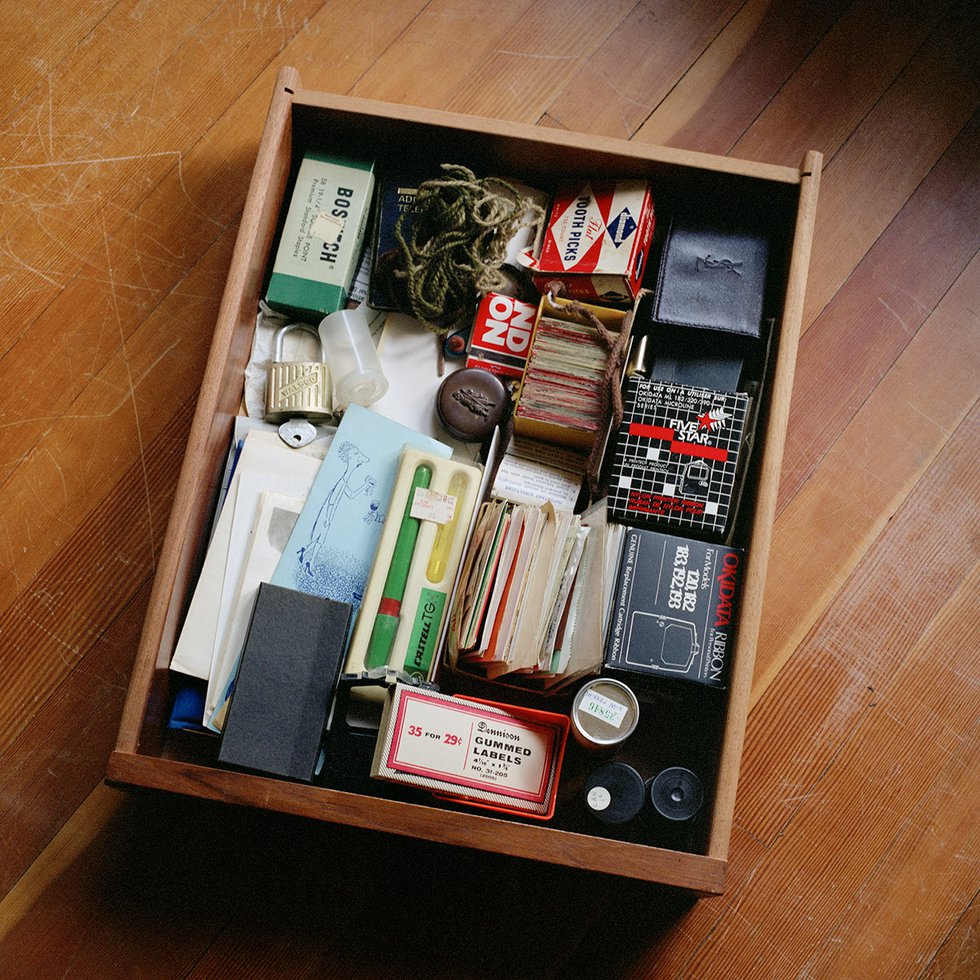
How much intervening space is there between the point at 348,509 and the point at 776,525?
62cm

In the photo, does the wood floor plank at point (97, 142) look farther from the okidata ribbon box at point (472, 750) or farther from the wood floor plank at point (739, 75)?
the okidata ribbon box at point (472, 750)

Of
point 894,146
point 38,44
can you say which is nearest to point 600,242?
point 894,146

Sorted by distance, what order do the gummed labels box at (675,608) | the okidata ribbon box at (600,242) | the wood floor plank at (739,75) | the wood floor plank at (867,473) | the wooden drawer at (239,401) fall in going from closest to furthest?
1. the wooden drawer at (239,401)
2. the gummed labels box at (675,608)
3. the okidata ribbon box at (600,242)
4. the wood floor plank at (867,473)
5. the wood floor plank at (739,75)

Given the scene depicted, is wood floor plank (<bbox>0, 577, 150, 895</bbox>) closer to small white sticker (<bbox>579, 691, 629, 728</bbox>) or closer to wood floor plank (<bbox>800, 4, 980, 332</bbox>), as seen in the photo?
small white sticker (<bbox>579, 691, 629, 728</bbox>)

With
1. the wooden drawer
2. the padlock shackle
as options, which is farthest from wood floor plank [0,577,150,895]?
the padlock shackle

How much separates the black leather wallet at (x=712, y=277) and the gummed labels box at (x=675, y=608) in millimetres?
289

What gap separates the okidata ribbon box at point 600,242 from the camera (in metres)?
1.14

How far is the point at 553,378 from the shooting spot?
1111mm

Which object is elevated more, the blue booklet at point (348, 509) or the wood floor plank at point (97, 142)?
the wood floor plank at point (97, 142)

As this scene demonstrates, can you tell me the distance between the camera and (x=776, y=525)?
50.8 inches

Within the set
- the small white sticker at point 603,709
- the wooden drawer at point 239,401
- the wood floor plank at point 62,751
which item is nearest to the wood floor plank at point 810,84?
the wooden drawer at point 239,401

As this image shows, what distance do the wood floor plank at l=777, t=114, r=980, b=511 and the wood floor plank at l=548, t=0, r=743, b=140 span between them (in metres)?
0.35

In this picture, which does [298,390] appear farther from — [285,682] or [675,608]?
[675,608]

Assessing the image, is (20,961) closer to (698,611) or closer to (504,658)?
(504,658)
